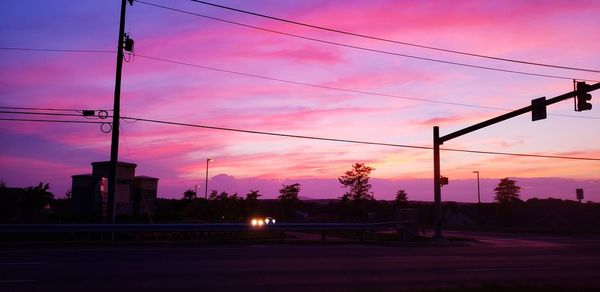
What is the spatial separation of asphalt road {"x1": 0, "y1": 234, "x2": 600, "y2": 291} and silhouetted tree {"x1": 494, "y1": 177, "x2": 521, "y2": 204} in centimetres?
4698

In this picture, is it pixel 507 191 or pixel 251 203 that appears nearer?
pixel 251 203

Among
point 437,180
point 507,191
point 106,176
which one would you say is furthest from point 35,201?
point 507,191

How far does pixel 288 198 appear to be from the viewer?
57000 mm

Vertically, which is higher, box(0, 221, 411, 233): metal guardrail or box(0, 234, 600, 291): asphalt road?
box(0, 221, 411, 233): metal guardrail

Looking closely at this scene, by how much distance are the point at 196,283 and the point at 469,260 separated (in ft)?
32.6

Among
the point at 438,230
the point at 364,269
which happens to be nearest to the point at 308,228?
the point at 438,230

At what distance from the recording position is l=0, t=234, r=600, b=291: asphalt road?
40.4 ft

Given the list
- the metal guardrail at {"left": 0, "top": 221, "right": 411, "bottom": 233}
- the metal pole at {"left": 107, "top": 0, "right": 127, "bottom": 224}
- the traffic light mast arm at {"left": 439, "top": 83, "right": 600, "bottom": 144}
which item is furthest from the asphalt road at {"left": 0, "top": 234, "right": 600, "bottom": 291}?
the traffic light mast arm at {"left": 439, "top": 83, "right": 600, "bottom": 144}

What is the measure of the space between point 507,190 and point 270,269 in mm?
57607

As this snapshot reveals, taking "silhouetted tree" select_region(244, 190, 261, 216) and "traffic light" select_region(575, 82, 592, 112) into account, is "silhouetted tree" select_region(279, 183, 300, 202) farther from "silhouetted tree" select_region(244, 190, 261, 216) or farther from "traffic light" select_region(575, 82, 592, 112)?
"traffic light" select_region(575, 82, 592, 112)

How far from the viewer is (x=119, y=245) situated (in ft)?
76.0

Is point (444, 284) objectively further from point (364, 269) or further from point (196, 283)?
point (196, 283)

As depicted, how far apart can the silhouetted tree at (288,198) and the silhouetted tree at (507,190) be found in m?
24.9

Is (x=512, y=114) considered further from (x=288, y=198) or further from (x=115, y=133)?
(x=288, y=198)
